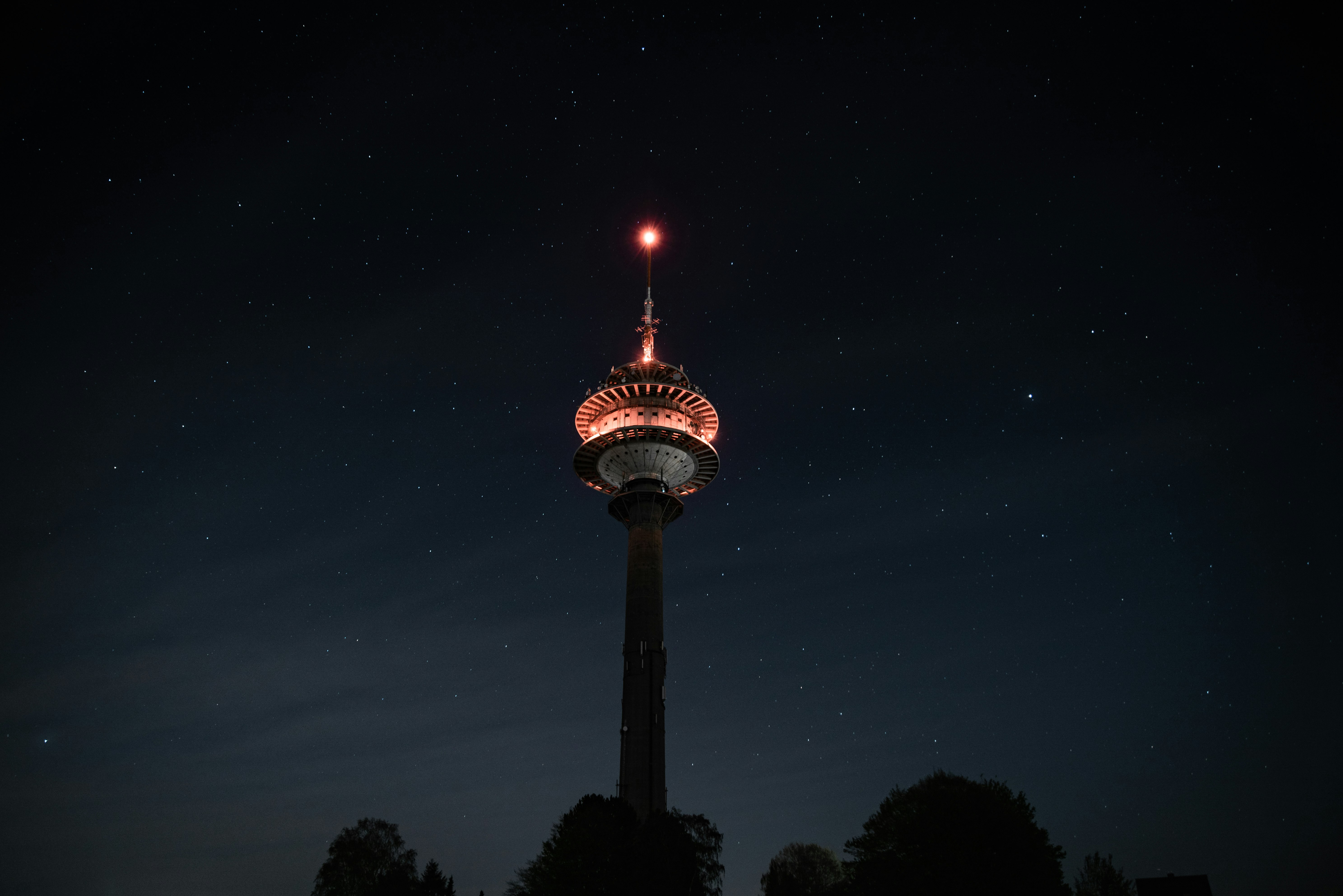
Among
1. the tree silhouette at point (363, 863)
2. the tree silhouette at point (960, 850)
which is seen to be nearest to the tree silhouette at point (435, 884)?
the tree silhouette at point (363, 863)

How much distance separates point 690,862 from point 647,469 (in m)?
39.2

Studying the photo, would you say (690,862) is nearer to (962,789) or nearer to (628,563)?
(962,789)

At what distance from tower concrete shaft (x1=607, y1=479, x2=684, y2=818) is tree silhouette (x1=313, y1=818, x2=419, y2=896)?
2277 centimetres

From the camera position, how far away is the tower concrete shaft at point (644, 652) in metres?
70.8

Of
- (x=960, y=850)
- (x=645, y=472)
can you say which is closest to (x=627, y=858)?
(x=960, y=850)

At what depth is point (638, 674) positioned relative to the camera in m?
74.4

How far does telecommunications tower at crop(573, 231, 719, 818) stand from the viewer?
7406cm

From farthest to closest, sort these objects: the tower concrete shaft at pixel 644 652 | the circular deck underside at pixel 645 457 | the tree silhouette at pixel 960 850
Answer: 1. the circular deck underside at pixel 645 457
2. the tower concrete shaft at pixel 644 652
3. the tree silhouette at pixel 960 850

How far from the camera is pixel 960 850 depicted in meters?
49.2

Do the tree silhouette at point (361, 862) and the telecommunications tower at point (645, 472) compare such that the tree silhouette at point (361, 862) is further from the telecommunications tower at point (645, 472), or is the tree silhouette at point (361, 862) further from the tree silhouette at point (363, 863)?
the telecommunications tower at point (645, 472)

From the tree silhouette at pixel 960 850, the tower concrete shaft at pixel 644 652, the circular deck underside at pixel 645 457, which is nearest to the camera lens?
the tree silhouette at pixel 960 850

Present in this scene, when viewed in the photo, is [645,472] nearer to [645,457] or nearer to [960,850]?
[645,457]

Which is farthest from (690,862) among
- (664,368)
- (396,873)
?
(664,368)

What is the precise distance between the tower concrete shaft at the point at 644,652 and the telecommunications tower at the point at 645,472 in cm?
8
